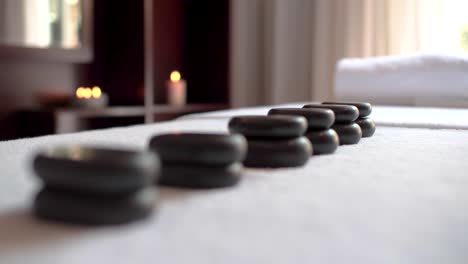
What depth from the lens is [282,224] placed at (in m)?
0.36

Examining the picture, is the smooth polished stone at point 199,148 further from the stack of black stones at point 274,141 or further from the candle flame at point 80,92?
the candle flame at point 80,92

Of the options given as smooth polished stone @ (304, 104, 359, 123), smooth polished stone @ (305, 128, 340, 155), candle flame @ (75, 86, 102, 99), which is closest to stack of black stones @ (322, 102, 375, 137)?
smooth polished stone @ (304, 104, 359, 123)

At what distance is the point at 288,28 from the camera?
3070mm

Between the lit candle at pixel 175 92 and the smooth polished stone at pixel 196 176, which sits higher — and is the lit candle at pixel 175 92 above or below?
above

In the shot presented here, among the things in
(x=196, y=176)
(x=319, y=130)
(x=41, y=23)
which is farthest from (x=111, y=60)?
(x=196, y=176)

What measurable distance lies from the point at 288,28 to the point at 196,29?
0.55m

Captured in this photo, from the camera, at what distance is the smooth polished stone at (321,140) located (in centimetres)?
Answer: 64

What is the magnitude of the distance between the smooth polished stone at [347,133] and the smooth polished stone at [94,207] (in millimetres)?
432

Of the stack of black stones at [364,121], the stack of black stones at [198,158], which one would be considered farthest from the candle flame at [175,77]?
the stack of black stones at [198,158]

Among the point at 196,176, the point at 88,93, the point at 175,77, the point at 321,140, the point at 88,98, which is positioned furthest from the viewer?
the point at 175,77

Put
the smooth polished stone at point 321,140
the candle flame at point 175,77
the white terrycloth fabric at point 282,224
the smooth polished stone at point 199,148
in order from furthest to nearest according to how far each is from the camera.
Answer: the candle flame at point 175,77, the smooth polished stone at point 321,140, the smooth polished stone at point 199,148, the white terrycloth fabric at point 282,224

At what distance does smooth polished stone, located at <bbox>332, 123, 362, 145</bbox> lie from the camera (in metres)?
0.74

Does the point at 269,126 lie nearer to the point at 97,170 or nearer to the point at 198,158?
the point at 198,158

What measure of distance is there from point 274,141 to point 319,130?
0.11 metres
